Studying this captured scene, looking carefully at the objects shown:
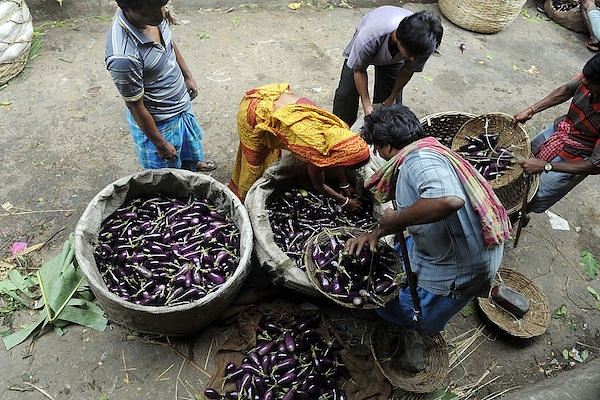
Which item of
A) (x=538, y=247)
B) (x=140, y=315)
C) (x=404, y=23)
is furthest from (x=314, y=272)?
(x=538, y=247)

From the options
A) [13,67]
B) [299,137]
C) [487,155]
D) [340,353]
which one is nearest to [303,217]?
[299,137]

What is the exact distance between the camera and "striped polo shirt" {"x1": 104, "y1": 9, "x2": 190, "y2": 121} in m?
2.72

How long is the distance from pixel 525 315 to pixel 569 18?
6082mm

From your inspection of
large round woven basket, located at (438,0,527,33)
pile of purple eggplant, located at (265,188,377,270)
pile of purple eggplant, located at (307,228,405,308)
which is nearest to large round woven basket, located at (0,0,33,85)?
pile of purple eggplant, located at (265,188,377,270)

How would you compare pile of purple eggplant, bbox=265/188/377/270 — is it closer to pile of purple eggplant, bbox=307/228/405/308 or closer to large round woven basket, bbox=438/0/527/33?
pile of purple eggplant, bbox=307/228/405/308

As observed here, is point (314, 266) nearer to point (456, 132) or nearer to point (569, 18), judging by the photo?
point (456, 132)

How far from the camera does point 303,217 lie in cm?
361

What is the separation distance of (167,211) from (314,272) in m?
1.28

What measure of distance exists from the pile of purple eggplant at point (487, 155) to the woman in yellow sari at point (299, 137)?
1.14 m

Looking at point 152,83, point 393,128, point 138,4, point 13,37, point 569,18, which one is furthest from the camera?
point 569,18

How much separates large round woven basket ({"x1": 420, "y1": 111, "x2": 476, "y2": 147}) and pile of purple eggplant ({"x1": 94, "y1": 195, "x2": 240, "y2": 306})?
83.6 inches

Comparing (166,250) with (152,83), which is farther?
(166,250)

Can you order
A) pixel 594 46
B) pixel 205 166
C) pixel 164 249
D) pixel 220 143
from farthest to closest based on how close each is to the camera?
pixel 594 46 → pixel 220 143 → pixel 205 166 → pixel 164 249

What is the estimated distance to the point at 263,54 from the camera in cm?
617
